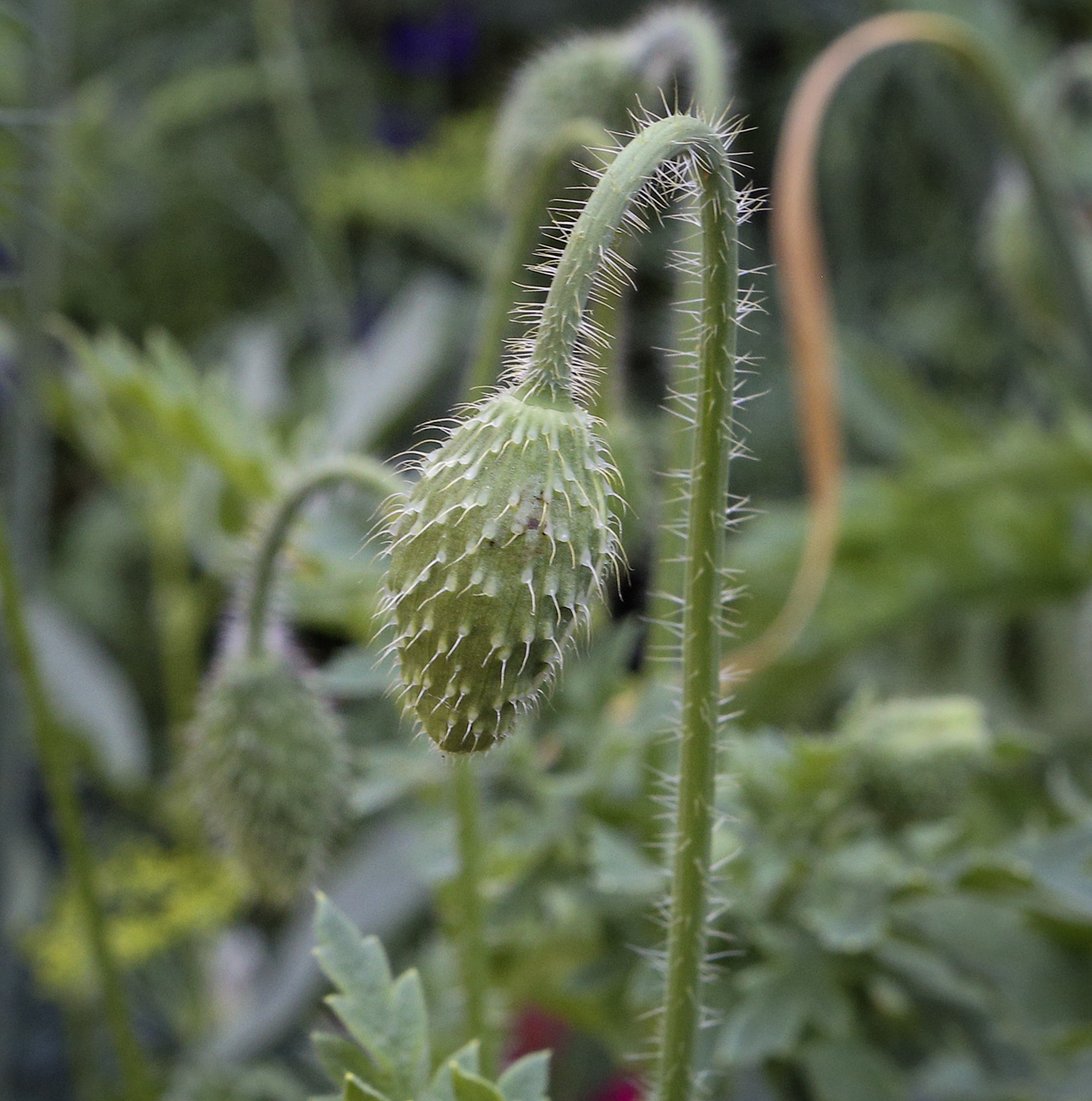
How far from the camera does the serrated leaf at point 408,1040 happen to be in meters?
0.52

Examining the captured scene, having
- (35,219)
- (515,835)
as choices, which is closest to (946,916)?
(515,835)

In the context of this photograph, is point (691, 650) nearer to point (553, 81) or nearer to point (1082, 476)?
point (553, 81)

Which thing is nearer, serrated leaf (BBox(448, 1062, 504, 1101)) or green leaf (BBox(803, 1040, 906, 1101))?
serrated leaf (BBox(448, 1062, 504, 1101))

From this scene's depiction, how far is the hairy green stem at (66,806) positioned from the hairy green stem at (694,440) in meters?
0.36

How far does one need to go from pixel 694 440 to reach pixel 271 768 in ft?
1.18

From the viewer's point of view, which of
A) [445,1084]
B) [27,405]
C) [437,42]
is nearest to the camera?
[445,1084]

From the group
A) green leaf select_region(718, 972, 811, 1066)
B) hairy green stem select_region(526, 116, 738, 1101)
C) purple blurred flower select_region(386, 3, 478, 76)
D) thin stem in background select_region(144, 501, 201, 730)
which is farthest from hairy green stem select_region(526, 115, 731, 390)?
purple blurred flower select_region(386, 3, 478, 76)

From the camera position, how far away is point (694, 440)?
1.50 feet

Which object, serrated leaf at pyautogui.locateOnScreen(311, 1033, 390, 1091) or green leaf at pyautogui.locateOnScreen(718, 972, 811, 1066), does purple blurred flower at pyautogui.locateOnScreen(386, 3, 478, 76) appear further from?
serrated leaf at pyautogui.locateOnScreen(311, 1033, 390, 1091)

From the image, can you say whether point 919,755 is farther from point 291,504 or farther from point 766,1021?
point 291,504

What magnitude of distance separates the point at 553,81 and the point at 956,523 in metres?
0.75

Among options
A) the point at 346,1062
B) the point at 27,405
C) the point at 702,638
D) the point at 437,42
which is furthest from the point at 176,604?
the point at 437,42

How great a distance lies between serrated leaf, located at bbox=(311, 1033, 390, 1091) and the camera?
0.53 meters

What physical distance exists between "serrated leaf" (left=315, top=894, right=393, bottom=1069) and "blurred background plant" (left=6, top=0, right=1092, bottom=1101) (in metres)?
0.15
